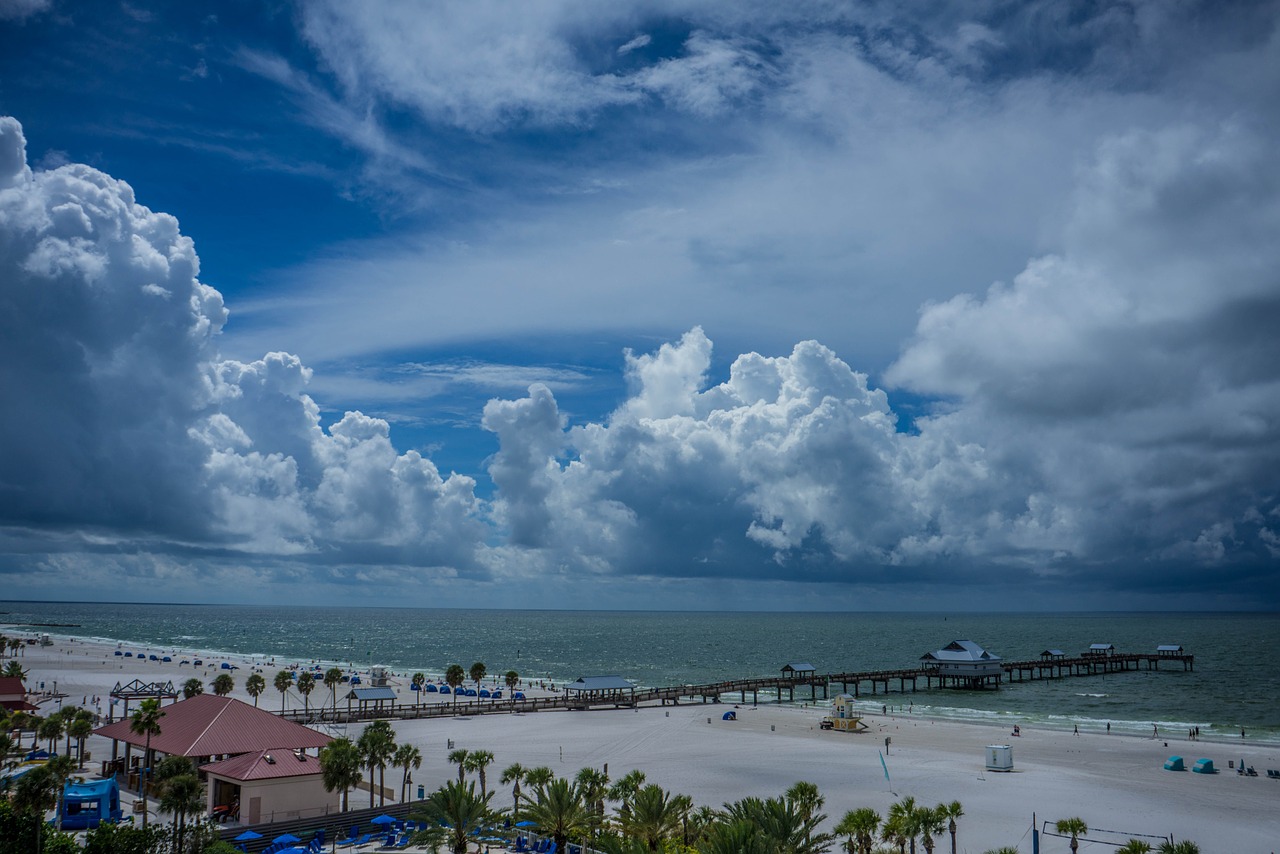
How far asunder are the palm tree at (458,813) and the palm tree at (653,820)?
15.0 feet

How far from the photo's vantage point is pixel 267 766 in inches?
1375

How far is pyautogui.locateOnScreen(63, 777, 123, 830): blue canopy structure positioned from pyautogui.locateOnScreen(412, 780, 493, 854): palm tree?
47.5 feet

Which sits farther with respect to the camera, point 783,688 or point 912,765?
point 783,688

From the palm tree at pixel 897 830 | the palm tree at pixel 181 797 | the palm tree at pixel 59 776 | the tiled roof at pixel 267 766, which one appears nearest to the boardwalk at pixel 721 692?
the tiled roof at pixel 267 766

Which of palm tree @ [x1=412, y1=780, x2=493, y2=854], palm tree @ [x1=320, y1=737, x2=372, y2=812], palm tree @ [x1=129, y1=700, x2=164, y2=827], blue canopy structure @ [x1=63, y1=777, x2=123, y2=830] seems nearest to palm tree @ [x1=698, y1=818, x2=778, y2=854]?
palm tree @ [x1=412, y1=780, x2=493, y2=854]

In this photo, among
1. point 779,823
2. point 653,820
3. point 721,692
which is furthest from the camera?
point 721,692

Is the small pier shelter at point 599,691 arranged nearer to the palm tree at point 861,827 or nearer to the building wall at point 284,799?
the building wall at point 284,799

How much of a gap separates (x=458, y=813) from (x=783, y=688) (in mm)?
83433

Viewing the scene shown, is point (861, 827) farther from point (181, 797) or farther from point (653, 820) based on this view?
point (181, 797)

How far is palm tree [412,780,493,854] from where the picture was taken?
91.4 feet

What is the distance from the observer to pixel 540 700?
82.6 metres

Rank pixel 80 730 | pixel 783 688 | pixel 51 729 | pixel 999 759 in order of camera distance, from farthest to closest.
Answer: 1. pixel 783 688
2. pixel 999 759
3. pixel 51 729
4. pixel 80 730

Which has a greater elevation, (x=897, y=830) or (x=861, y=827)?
(x=861, y=827)

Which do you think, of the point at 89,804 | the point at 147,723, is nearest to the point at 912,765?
the point at 147,723
